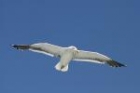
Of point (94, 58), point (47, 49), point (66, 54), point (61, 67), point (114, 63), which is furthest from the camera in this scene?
point (114, 63)

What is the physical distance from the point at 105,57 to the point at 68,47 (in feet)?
6.05

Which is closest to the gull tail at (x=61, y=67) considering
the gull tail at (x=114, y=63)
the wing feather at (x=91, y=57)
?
the wing feather at (x=91, y=57)

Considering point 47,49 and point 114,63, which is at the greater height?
point 114,63

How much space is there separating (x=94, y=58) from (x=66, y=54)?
5.32 ft

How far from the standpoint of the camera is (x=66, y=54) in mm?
13570

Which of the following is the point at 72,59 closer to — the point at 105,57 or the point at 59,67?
A: the point at 59,67

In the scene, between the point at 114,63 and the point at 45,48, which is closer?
the point at 45,48

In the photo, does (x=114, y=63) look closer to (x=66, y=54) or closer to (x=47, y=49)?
(x=66, y=54)

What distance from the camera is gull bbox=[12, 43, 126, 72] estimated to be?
1339cm

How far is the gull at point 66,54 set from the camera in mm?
13391

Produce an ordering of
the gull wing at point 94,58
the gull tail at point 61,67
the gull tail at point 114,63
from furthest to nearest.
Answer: the gull tail at point 114,63 < the gull wing at point 94,58 < the gull tail at point 61,67

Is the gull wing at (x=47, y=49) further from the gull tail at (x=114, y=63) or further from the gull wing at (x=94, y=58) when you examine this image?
the gull tail at (x=114, y=63)

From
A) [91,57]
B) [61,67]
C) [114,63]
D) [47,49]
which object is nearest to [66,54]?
[61,67]

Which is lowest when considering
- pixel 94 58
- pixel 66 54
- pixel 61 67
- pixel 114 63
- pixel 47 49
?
pixel 61 67
